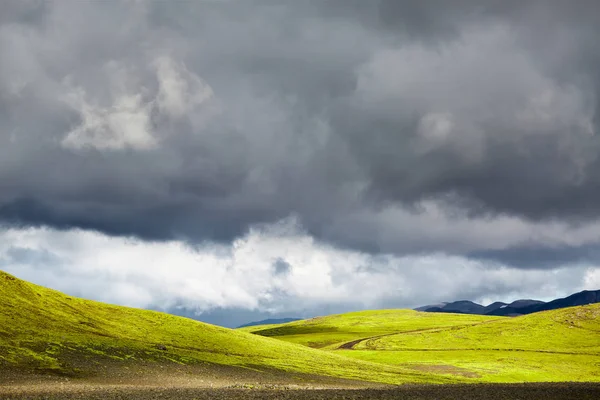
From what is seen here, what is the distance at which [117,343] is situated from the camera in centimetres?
10350

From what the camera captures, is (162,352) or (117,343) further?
(162,352)

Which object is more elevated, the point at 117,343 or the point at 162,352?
the point at 117,343

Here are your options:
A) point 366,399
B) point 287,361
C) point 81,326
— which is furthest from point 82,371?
point 287,361

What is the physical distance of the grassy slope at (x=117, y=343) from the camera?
85.9 m

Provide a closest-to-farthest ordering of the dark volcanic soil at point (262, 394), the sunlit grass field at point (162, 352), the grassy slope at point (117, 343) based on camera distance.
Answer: the dark volcanic soil at point (262, 394)
the grassy slope at point (117, 343)
the sunlit grass field at point (162, 352)

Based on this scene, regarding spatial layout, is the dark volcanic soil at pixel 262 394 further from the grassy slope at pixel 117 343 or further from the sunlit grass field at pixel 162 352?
the grassy slope at pixel 117 343

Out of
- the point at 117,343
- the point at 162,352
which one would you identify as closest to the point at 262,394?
the point at 162,352

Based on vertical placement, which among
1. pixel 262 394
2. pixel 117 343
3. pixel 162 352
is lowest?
pixel 262 394

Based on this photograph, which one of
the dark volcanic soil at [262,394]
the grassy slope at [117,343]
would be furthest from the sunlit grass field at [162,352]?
Answer: the dark volcanic soil at [262,394]

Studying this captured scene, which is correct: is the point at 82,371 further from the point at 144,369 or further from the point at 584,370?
the point at 584,370

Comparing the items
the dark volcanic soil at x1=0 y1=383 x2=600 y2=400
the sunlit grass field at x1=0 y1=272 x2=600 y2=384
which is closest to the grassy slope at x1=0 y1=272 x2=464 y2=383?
the sunlit grass field at x1=0 y1=272 x2=600 y2=384

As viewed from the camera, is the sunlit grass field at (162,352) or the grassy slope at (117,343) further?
the sunlit grass field at (162,352)

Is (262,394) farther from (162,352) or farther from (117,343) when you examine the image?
(117,343)

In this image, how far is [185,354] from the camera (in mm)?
108625
